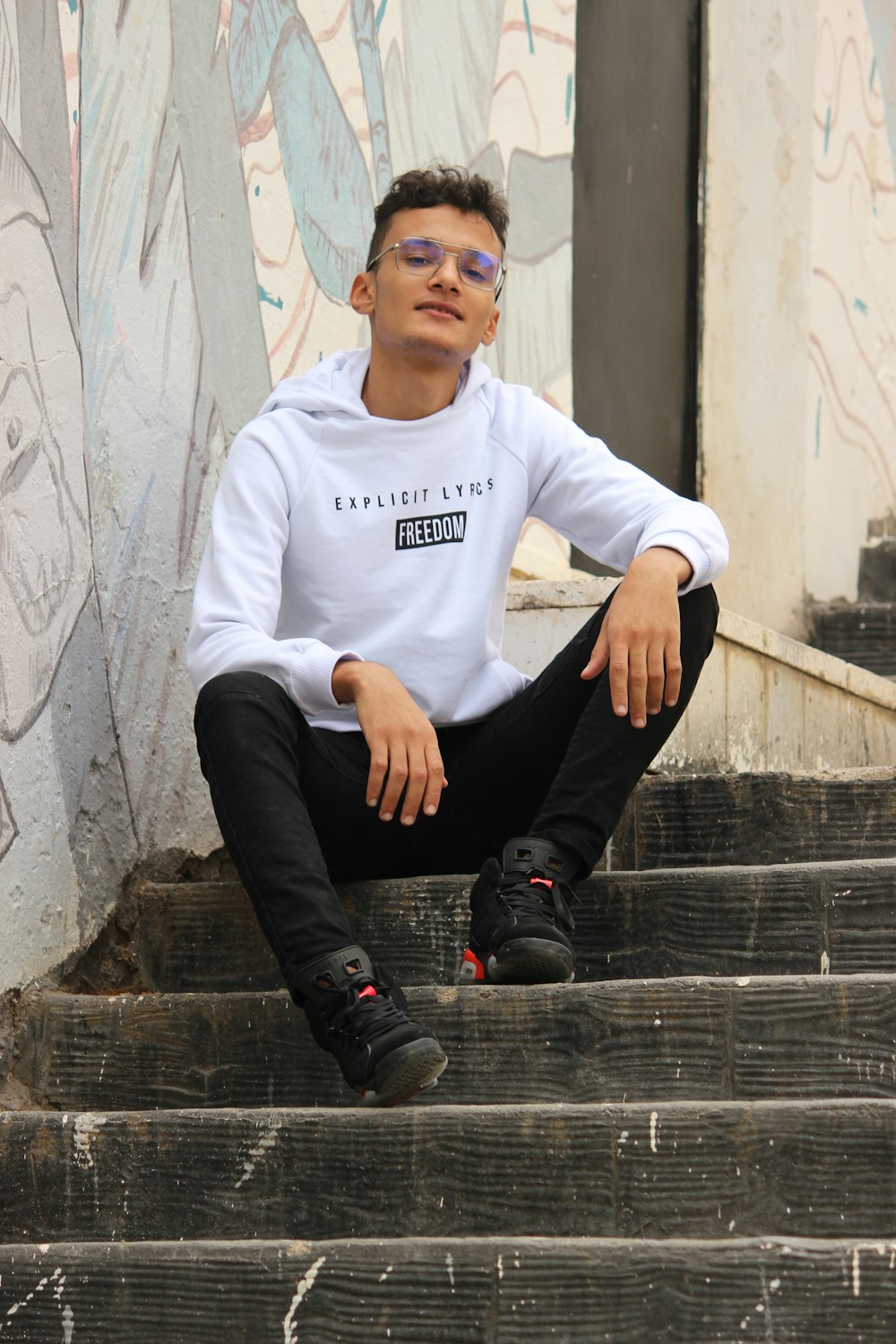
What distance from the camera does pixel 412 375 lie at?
3.29 metres

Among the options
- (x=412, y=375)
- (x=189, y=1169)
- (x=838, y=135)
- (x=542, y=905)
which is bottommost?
(x=189, y=1169)

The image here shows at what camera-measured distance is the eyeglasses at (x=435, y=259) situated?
323 cm

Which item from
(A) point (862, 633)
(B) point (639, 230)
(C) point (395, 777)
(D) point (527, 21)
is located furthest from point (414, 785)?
(B) point (639, 230)

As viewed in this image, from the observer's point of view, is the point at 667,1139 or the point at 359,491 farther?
the point at 359,491

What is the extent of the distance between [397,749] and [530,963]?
393 millimetres

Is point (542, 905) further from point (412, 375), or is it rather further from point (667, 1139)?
point (412, 375)

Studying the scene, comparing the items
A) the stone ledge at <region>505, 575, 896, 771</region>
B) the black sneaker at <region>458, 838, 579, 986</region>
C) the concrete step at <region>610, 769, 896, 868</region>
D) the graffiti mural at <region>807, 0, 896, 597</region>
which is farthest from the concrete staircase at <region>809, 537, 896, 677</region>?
the black sneaker at <region>458, 838, 579, 986</region>

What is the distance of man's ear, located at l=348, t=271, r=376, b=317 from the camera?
11.0 feet

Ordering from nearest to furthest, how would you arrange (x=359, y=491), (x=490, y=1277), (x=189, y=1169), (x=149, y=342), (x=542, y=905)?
(x=490, y=1277) < (x=189, y=1169) < (x=542, y=905) < (x=359, y=491) < (x=149, y=342)

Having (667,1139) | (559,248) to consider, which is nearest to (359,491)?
(667,1139)

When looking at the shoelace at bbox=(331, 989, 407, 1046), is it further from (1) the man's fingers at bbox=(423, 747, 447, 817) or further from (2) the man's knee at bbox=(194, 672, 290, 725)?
(2) the man's knee at bbox=(194, 672, 290, 725)

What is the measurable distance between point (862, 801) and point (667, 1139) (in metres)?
1.17

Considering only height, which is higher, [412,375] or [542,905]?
[412,375]

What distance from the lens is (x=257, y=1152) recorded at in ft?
7.89
